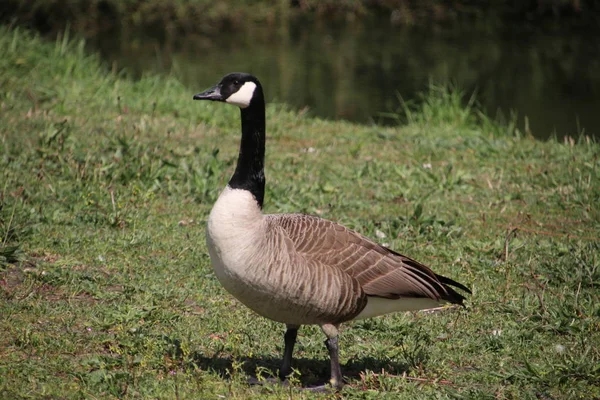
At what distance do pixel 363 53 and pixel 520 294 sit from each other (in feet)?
42.1

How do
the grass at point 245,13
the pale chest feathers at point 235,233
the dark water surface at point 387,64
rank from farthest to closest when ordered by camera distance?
the grass at point 245,13, the dark water surface at point 387,64, the pale chest feathers at point 235,233

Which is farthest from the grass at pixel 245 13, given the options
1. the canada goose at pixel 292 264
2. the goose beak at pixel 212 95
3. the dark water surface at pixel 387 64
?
the canada goose at pixel 292 264

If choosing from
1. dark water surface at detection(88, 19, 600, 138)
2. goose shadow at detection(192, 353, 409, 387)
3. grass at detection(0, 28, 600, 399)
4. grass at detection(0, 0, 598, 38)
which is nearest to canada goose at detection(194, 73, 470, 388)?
goose shadow at detection(192, 353, 409, 387)

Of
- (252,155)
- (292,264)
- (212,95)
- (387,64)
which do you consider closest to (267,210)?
(252,155)

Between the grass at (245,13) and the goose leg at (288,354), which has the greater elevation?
the grass at (245,13)

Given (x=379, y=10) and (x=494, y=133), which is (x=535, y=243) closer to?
(x=494, y=133)

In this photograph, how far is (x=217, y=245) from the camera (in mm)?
3967

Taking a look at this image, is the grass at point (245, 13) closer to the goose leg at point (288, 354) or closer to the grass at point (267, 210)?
the grass at point (267, 210)

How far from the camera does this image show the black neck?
4203 mm

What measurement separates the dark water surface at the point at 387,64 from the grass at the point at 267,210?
3156 millimetres

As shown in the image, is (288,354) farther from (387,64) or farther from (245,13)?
(245,13)

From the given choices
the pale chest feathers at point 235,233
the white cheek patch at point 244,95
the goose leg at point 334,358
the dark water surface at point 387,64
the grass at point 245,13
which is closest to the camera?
the pale chest feathers at point 235,233

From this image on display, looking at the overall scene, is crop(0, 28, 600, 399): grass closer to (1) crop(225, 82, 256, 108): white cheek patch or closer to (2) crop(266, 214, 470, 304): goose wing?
(2) crop(266, 214, 470, 304): goose wing

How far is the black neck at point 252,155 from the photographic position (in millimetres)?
4203
